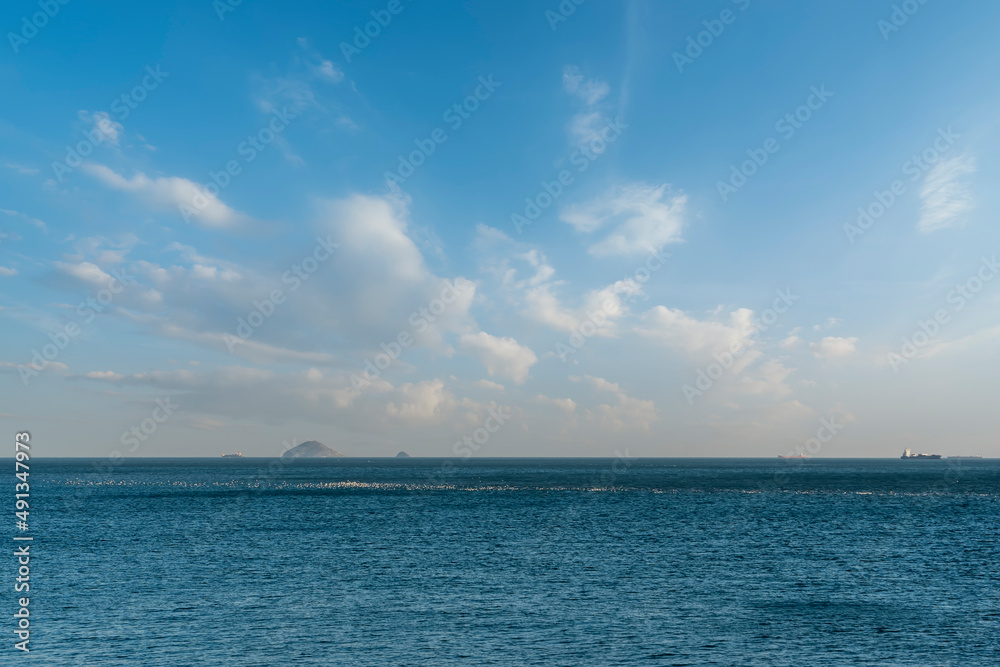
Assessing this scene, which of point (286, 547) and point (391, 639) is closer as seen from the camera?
point (391, 639)

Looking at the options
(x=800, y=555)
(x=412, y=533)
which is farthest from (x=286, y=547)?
(x=800, y=555)

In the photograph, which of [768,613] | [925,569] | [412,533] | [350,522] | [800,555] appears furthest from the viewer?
[350,522]

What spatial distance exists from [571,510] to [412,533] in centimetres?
3732

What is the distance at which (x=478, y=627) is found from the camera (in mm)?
36469

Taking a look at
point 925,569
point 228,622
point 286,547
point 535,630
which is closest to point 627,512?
point 925,569

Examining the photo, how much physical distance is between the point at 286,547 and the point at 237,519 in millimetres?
30529

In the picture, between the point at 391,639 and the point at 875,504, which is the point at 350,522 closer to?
the point at 391,639

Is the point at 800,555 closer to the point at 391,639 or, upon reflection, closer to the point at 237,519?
the point at 391,639

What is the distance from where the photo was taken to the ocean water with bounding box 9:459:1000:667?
1284 inches

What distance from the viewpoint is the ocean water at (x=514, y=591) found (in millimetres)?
32625

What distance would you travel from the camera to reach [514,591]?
44.8 metres

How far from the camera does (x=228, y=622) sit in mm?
37625

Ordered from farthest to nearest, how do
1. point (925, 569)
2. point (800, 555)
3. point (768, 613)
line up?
point (800, 555) → point (925, 569) → point (768, 613)

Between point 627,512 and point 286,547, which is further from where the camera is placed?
point 627,512
